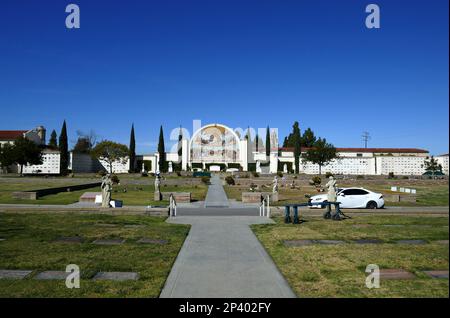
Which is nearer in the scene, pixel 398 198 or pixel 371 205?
pixel 371 205

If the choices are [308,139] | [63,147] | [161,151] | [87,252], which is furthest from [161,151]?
[87,252]

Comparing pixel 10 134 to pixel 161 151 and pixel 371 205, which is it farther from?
pixel 371 205

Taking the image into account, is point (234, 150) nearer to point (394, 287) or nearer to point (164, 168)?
point (164, 168)

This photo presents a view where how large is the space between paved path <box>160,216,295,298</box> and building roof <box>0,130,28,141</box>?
8507 cm

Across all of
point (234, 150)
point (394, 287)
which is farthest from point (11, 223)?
point (234, 150)

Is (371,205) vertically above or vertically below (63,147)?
below

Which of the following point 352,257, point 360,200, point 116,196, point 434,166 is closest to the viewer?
point 352,257

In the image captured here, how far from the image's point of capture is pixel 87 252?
9562 mm

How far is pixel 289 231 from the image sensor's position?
1309 centimetres

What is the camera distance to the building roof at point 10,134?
278 ft

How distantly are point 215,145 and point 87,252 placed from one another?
9789 centimetres

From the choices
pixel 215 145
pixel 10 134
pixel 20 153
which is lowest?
pixel 20 153

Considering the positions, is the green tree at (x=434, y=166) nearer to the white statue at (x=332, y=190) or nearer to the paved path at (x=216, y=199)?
the paved path at (x=216, y=199)
